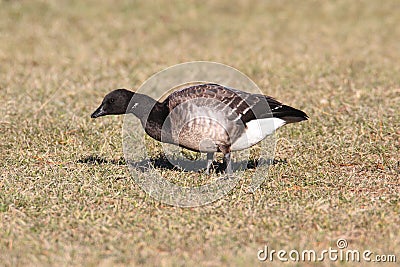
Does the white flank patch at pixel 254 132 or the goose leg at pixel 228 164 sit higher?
the white flank patch at pixel 254 132

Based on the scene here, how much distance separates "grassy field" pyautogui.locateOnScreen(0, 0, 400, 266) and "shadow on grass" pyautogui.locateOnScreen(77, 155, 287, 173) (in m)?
0.12

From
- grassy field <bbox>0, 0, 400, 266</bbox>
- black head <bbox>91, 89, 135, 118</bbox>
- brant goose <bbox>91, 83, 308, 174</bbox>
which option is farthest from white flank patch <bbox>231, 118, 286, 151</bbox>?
black head <bbox>91, 89, 135, 118</bbox>

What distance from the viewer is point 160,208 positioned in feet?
19.9

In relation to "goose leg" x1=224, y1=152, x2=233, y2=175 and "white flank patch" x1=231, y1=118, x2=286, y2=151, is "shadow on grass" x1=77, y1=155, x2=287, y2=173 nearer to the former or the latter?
"goose leg" x1=224, y1=152, x2=233, y2=175

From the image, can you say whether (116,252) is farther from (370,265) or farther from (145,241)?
(370,265)

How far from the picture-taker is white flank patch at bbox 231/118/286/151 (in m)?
7.06

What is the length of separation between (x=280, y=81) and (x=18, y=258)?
25.1 feet

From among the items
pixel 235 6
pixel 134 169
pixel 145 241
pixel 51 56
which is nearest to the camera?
pixel 145 241

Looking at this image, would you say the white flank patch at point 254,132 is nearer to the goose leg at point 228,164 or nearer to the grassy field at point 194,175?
the goose leg at point 228,164

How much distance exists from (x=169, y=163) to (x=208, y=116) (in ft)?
3.67

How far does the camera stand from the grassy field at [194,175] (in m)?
5.38

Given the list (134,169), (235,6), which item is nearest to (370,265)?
(134,169)

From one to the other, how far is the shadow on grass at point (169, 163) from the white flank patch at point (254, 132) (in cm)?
44

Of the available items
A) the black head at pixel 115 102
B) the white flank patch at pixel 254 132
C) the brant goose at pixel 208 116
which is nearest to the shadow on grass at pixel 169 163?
the brant goose at pixel 208 116
